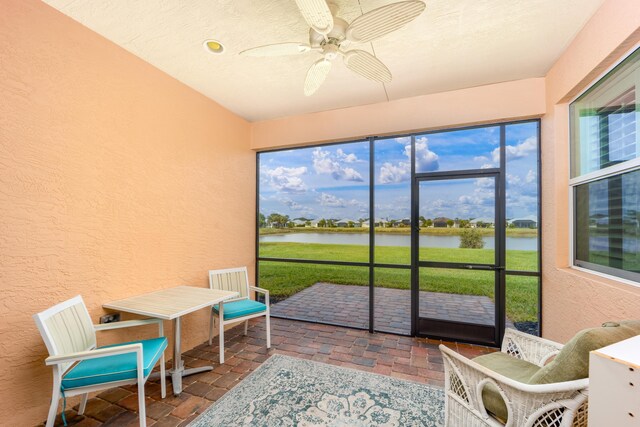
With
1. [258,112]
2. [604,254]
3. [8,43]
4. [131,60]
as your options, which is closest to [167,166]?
[131,60]

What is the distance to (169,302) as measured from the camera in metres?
2.29

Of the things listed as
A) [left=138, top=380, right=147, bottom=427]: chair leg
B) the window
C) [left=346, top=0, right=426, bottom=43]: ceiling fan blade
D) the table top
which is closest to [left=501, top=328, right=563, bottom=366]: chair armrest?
the window

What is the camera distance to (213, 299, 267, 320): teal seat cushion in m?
2.79

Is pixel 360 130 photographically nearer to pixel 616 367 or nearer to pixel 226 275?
pixel 226 275

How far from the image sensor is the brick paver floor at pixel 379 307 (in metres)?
3.21

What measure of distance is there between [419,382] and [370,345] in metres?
0.80

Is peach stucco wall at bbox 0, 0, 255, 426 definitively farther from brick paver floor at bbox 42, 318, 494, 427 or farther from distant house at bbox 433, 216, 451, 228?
distant house at bbox 433, 216, 451, 228

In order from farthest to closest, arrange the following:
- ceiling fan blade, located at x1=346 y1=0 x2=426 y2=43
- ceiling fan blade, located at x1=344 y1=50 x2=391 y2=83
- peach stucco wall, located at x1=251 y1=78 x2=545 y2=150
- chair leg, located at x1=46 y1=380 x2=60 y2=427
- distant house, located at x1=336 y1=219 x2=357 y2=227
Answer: distant house, located at x1=336 y1=219 x2=357 y2=227 < peach stucco wall, located at x1=251 y1=78 x2=545 y2=150 < ceiling fan blade, located at x1=344 y1=50 x2=391 y2=83 < chair leg, located at x1=46 y1=380 x2=60 y2=427 < ceiling fan blade, located at x1=346 y1=0 x2=426 y2=43

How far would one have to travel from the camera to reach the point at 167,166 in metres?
2.78

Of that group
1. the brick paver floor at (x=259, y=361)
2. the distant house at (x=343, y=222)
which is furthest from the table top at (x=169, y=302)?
the distant house at (x=343, y=222)

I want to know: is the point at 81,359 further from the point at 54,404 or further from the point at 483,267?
the point at 483,267

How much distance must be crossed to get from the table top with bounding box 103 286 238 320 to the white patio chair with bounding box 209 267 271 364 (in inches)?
9.3

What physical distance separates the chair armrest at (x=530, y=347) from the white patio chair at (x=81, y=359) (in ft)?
8.52

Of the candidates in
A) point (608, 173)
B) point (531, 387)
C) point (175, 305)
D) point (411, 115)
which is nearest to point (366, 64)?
point (411, 115)
